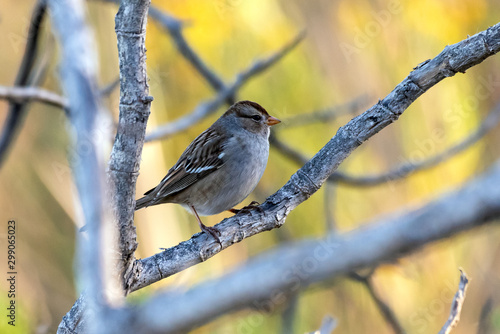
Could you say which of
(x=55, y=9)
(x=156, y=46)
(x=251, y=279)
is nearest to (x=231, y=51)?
(x=156, y=46)

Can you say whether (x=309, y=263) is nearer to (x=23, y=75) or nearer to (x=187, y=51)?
(x=187, y=51)

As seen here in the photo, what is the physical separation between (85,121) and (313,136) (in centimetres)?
424

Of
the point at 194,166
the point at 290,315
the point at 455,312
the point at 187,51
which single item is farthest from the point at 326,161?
the point at 187,51

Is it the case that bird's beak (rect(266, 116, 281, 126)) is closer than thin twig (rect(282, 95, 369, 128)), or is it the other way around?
bird's beak (rect(266, 116, 281, 126))

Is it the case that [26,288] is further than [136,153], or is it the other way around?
[26,288]

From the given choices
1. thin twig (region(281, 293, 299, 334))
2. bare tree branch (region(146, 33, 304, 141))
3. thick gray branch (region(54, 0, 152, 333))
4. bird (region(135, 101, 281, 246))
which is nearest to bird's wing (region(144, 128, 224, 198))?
bird (region(135, 101, 281, 246))

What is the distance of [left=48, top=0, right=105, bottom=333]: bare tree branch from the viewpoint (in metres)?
1.01

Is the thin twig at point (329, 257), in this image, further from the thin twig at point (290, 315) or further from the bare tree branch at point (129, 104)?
the thin twig at point (290, 315)

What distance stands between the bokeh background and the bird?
3.33 feet

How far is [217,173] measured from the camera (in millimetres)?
3477

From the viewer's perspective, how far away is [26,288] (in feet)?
15.5

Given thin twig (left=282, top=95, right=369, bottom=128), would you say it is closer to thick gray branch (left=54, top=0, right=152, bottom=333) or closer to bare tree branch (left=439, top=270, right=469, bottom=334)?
bare tree branch (left=439, top=270, right=469, bottom=334)

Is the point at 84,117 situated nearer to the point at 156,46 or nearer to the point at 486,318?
the point at 486,318

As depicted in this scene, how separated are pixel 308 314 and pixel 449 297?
4.03 feet
